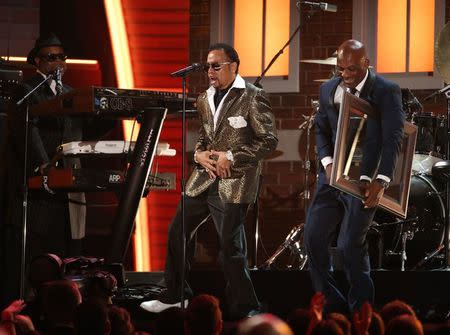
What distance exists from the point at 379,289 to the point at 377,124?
4.73 ft

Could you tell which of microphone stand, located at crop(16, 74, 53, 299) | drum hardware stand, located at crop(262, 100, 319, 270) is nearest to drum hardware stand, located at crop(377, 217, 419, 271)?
drum hardware stand, located at crop(262, 100, 319, 270)

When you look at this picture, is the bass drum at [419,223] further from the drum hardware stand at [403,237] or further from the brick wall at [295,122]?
the brick wall at [295,122]

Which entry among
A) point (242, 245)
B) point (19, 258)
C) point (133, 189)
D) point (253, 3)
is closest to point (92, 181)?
point (133, 189)

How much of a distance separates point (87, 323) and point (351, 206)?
3144 millimetres

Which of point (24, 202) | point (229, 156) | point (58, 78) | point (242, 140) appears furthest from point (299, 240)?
point (24, 202)

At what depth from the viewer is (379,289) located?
754cm

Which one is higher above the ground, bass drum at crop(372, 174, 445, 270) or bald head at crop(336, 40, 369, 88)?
bald head at crop(336, 40, 369, 88)

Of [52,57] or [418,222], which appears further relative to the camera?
[418,222]

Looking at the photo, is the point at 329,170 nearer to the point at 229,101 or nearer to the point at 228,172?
the point at 228,172

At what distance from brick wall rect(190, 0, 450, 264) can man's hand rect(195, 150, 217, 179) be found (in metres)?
3.77

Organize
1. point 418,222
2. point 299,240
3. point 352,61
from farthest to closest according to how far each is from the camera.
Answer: point 299,240
point 418,222
point 352,61

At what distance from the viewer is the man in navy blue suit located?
6684mm

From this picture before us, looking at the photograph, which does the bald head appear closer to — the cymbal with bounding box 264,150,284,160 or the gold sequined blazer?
the gold sequined blazer

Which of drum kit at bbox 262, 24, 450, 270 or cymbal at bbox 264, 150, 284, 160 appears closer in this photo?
drum kit at bbox 262, 24, 450, 270
